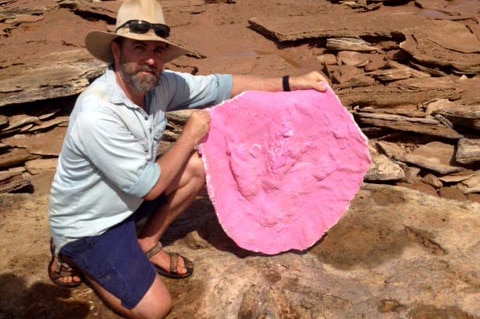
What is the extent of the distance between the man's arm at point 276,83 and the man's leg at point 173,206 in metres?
0.58

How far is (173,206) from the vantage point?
3326 mm

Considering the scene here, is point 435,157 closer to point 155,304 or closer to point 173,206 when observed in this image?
point 173,206

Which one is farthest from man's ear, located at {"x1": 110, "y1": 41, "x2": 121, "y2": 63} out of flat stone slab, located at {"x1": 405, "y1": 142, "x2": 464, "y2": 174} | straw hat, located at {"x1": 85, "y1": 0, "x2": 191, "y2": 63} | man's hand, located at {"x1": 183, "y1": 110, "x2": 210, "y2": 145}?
flat stone slab, located at {"x1": 405, "y1": 142, "x2": 464, "y2": 174}

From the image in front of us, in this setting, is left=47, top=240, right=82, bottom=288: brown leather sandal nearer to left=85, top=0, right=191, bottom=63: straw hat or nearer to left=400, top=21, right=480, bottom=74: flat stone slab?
left=85, top=0, right=191, bottom=63: straw hat

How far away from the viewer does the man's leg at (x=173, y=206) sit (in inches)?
128

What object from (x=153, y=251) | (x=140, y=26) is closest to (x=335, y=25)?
(x=153, y=251)

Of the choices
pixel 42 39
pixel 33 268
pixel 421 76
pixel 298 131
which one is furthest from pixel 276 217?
pixel 42 39

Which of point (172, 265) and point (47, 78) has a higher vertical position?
point (47, 78)

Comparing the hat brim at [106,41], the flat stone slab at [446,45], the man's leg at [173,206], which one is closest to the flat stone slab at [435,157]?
the flat stone slab at [446,45]

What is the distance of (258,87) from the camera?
3.56 meters

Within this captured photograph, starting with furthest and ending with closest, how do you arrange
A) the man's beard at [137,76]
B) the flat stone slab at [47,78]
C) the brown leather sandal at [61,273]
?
1. the flat stone slab at [47,78]
2. the brown leather sandal at [61,273]
3. the man's beard at [137,76]

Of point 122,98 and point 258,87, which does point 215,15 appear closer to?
point 258,87

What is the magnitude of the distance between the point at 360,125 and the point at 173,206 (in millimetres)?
2626

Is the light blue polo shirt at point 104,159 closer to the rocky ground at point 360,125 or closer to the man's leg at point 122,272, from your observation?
the man's leg at point 122,272
